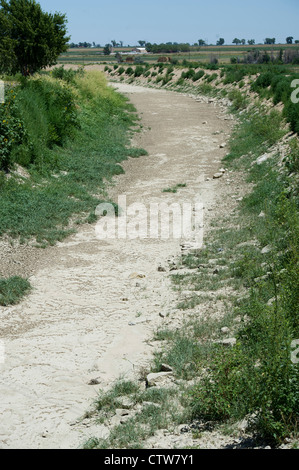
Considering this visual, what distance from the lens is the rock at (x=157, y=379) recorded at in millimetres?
4895

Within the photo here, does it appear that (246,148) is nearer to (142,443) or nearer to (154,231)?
(154,231)

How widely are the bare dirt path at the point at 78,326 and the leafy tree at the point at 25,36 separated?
47.9 feet

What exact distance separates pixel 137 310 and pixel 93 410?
222 centimetres

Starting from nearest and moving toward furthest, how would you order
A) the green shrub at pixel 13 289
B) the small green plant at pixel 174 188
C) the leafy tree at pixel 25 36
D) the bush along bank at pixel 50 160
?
1. the green shrub at pixel 13 289
2. the bush along bank at pixel 50 160
3. the small green plant at pixel 174 188
4. the leafy tree at pixel 25 36

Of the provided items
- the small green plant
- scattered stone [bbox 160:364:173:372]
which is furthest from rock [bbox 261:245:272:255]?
the small green plant

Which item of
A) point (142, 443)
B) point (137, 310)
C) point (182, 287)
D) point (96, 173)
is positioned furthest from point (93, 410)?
point (96, 173)

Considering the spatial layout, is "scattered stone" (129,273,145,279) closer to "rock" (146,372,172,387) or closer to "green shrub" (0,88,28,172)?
"rock" (146,372,172,387)

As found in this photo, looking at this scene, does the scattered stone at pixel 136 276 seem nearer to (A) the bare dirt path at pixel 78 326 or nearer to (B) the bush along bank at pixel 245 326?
(A) the bare dirt path at pixel 78 326

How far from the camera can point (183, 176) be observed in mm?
13562

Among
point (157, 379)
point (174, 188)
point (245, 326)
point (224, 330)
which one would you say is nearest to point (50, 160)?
point (174, 188)

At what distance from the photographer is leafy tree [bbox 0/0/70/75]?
22.8m

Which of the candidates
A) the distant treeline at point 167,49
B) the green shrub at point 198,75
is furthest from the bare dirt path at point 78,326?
the distant treeline at point 167,49

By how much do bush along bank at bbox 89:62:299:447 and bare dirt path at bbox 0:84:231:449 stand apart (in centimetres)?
43

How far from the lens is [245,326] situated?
5426mm
